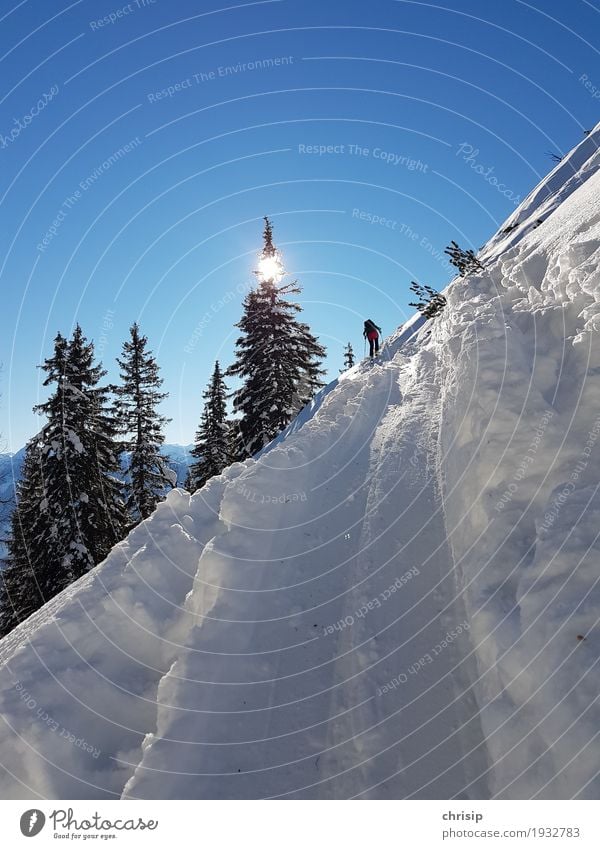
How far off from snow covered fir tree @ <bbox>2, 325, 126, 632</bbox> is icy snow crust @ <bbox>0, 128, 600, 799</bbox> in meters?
11.5

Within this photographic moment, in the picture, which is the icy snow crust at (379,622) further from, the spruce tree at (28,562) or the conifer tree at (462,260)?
the spruce tree at (28,562)

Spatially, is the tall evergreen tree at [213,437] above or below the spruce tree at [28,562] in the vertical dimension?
above

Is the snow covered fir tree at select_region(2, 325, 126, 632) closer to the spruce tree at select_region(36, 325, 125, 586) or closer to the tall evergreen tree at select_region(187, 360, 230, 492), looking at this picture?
the spruce tree at select_region(36, 325, 125, 586)

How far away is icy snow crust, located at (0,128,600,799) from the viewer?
3.79 m

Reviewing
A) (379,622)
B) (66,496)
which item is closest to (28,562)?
(66,496)

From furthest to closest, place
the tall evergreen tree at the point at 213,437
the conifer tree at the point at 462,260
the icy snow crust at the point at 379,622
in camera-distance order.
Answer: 1. the tall evergreen tree at the point at 213,437
2. the conifer tree at the point at 462,260
3. the icy snow crust at the point at 379,622

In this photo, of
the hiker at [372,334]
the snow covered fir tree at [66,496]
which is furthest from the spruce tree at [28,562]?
the hiker at [372,334]

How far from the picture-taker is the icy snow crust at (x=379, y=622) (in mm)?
3793

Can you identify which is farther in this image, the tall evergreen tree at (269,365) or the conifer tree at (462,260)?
the tall evergreen tree at (269,365)

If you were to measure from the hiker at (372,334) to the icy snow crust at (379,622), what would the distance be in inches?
463

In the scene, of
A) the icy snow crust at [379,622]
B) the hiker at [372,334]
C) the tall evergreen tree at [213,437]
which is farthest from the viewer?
the tall evergreen tree at [213,437]

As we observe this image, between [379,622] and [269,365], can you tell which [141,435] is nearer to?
[269,365]

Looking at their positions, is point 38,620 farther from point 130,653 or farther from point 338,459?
point 338,459

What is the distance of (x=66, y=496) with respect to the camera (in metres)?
19.0
